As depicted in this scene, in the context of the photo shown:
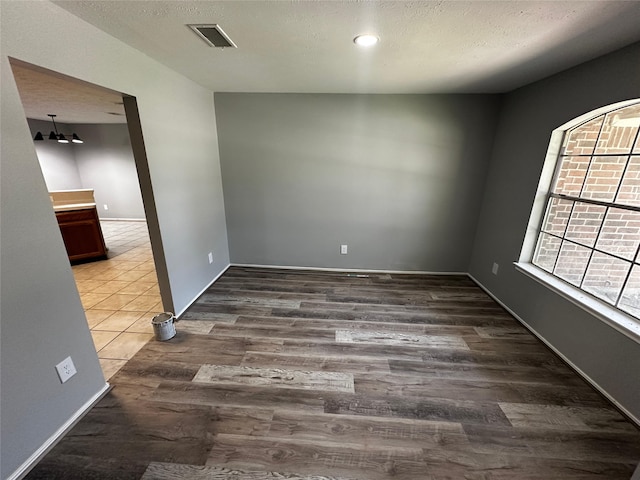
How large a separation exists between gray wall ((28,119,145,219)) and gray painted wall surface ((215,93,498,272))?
4.69 meters

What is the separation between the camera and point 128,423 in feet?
5.30

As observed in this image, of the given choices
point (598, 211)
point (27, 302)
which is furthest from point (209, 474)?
point (598, 211)

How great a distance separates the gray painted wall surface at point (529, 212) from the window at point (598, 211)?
0.57ft

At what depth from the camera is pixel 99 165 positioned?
6.52 meters

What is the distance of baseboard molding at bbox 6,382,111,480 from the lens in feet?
4.35

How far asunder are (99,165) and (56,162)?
2.60ft

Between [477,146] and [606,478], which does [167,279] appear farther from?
[477,146]

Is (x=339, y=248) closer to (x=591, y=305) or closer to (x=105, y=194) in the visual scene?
(x=591, y=305)

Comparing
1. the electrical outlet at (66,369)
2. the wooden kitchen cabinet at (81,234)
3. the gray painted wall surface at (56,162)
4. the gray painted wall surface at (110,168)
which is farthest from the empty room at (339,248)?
the gray painted wall surface at (56,162)

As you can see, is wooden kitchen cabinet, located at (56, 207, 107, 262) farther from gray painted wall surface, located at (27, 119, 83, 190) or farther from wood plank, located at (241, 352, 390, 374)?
wood plank, located at (241, 352, 390, 374)

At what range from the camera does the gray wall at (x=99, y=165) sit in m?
6.14

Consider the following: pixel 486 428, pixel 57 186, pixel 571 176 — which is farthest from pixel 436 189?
pixel 57 186

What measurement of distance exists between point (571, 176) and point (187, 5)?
316 centimetres

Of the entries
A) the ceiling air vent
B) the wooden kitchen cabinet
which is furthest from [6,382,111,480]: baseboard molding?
the wooden kitchen cabinet
